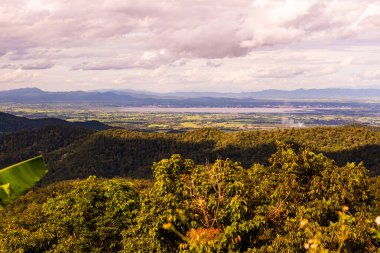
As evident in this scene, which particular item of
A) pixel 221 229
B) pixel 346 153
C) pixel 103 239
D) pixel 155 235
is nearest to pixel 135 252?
pixel 155 235

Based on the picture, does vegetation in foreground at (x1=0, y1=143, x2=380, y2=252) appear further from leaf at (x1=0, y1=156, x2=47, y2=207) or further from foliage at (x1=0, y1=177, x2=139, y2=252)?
leaf at (x1=0, y1=156, x2=47, y2=207)

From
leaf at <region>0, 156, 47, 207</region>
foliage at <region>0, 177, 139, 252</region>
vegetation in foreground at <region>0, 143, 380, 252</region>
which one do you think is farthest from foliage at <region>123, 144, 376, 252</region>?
leaf at <region>0, 156, 47, 207</region>

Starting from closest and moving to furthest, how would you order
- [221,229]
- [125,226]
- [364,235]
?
[364,235]
[221,229]
[125,226]

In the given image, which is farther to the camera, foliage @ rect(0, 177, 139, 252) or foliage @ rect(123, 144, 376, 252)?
foliage @ rect(0, 177, 139, 252)

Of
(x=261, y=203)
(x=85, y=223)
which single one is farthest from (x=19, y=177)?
(x=85, y=223)

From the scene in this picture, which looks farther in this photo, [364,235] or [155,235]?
[155,235]

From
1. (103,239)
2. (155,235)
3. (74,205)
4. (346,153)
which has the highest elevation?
(155,235)

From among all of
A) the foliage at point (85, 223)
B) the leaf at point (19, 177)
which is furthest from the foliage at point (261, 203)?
the leaf at point (19, 177)

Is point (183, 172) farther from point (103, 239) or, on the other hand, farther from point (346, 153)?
point (346, 153)
